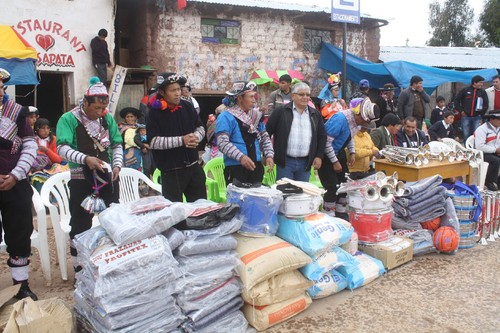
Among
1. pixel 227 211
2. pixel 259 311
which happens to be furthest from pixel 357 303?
pixel 227 211

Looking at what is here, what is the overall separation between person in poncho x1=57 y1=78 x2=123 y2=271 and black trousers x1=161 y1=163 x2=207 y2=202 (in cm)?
46

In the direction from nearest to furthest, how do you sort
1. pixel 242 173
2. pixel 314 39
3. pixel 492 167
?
1. pixel 242 173
2. pixel 492 167
3. pixel 314 39

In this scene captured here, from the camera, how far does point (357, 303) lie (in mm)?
3562

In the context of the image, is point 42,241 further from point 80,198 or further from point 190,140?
point 190,140

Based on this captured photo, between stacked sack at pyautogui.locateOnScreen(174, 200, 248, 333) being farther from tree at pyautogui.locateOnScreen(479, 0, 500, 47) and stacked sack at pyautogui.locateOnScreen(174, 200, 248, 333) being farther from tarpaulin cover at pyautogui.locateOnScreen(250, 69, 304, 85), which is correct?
tree at pyautogui.locateOnScreen(479, 0, 500, 47)

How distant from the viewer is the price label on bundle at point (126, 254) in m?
2.61

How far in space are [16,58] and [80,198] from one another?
4716 millimetres

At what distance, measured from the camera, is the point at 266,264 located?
313cm

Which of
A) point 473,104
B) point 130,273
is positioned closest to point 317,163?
point 130,273

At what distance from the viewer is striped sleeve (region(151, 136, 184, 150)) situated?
3840mm

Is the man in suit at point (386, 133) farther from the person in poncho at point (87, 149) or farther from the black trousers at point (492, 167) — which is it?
the person in poncho at point (87, 149)

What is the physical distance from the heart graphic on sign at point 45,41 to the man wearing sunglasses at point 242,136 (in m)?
6.37

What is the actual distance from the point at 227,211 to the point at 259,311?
772mm

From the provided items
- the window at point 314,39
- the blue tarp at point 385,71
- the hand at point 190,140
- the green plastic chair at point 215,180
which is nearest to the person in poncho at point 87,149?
the hand at point 190,140
